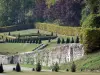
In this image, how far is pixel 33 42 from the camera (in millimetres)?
58062

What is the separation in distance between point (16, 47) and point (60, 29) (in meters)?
18.1

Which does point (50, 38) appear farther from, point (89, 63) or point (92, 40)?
point (89, 63)

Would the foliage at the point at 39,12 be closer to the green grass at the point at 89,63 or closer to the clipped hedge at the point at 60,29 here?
the clipped hedge at the point at 60,29

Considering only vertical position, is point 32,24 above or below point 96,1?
below

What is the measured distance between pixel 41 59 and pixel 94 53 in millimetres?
9200

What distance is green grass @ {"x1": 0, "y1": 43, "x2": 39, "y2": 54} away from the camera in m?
54.7

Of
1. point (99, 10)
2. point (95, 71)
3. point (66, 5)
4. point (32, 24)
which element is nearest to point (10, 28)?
point (32, 24)

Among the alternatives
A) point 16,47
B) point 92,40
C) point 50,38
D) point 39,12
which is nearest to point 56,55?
point 92,40

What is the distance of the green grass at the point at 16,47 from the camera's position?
54662mm

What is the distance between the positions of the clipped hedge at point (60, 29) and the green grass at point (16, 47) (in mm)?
9830

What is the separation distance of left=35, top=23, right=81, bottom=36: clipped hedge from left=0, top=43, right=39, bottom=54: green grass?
983 cm

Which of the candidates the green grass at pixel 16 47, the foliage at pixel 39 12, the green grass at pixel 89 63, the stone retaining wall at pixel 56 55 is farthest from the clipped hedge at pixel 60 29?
the green grass at pixel 89 63

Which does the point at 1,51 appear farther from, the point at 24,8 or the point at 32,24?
the point at 24,8

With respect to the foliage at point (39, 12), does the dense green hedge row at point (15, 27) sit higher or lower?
lower
